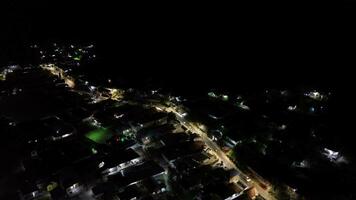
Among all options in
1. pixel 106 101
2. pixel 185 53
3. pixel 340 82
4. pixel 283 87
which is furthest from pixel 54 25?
pixel 340 82

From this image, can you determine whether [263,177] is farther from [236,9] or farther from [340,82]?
[236,9]

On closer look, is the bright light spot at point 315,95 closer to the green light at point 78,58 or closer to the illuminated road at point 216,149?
the illuminated road at point 216,149

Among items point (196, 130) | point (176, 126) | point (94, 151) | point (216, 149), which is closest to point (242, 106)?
point (196, 130)

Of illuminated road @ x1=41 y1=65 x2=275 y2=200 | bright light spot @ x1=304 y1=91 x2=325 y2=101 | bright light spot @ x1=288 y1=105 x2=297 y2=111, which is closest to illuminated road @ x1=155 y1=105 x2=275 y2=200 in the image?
illuminated road @ x1=41 y1=65 x2=275 y2=200

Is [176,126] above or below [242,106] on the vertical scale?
below

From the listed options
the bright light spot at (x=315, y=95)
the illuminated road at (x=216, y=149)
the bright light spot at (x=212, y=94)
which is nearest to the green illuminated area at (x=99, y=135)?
the illuminated road at (x=216, y=149)

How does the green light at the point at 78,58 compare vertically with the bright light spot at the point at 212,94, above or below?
below

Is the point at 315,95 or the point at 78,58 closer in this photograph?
the point at 315,95

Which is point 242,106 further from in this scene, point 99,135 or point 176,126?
point 99,135
